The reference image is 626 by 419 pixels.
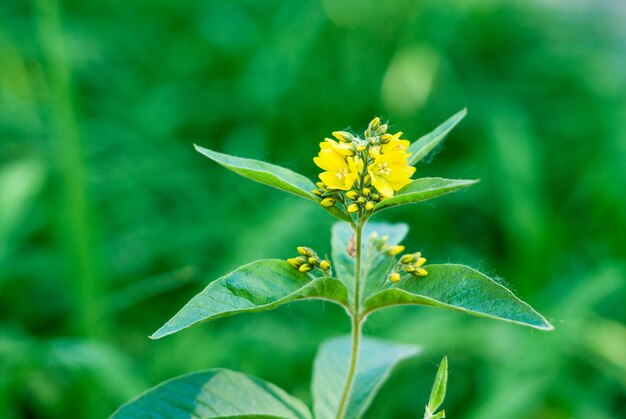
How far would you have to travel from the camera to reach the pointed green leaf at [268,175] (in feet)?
2.21

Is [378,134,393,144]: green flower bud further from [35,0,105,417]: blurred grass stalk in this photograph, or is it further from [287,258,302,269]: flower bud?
[35,0,105,417]: blurred grass stalk

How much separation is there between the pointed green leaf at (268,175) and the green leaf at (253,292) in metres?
0.07

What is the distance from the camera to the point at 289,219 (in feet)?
7.73

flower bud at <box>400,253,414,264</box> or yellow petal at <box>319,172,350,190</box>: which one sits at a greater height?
yellow petal at <box>319,172,350,190</box>

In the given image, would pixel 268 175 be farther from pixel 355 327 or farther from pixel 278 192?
pixel 278 192

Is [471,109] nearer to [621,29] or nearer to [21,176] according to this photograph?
[621,29]

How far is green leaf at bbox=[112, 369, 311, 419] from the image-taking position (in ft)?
2.42

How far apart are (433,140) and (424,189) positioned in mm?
75

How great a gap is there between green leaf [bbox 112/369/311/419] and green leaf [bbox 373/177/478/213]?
9.6 inches

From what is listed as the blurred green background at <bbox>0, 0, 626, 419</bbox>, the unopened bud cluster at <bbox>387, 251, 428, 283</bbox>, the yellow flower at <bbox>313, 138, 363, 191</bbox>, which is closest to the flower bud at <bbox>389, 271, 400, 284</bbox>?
the unopened bud cluster at <bbox>387, 251, 428, 283</bbox>

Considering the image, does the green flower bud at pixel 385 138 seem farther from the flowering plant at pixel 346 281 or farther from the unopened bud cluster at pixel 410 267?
the unopened bud cluster at pixel 410 267

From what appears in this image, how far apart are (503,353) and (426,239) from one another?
1.85ft

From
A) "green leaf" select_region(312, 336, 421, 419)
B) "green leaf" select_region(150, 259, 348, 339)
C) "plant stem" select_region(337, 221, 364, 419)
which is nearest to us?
"green leaf" select_region(150, 259, 348, 339)

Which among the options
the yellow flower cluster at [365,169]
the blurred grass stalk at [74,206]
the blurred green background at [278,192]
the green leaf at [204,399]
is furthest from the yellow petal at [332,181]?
the blurred grass stalk at [74,206]
